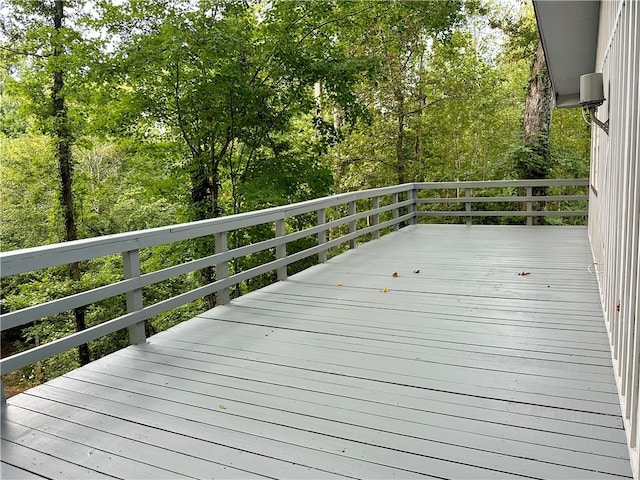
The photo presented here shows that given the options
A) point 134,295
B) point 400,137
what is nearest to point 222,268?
Answer: point 134,295

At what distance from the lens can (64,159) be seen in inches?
420

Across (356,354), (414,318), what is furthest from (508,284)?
(356,354)

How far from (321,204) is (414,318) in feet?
7.74

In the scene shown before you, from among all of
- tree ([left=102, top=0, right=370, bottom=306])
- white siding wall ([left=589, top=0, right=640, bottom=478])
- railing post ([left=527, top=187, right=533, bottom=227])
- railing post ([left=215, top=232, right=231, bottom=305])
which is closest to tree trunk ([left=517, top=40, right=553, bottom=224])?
railing post ([left=527, top=187, right=533, bottom=227])

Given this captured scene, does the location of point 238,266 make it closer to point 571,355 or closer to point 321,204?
point 321,204

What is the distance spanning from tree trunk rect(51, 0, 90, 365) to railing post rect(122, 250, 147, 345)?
6902 mm

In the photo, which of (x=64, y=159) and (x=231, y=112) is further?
(x=64, y=159)

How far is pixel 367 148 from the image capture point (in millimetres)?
12102

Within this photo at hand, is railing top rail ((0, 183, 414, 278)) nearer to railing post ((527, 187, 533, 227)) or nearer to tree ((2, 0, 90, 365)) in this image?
railing post ((527, 187, 533, 227))

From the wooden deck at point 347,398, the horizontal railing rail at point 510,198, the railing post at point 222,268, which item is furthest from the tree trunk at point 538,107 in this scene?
the railing post at point 222,268

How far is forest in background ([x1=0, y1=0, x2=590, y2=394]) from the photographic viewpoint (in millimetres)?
7848

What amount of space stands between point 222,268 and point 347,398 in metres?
2.05

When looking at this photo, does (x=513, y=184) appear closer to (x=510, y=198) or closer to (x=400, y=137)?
(x=510, y=198)

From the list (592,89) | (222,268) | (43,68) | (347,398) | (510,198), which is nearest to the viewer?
(347,398)
